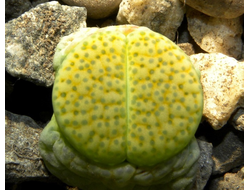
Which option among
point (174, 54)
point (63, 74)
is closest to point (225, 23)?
point (174, 54)

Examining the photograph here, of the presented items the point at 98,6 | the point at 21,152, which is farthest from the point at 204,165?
the point at 98,6

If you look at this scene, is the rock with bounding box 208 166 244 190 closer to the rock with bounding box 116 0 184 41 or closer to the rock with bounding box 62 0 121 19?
the rock with bounding box 116 0 184 41

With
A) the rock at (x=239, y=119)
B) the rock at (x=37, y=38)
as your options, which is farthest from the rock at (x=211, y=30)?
the rock at (x=37, y=38)

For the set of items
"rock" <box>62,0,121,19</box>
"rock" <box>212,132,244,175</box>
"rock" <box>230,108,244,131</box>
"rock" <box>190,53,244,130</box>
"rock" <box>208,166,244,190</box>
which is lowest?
"rock" <box>208,166,244,190</box>

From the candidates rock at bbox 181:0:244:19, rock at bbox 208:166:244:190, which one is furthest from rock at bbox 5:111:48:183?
rock at bbox 181:0:244:19

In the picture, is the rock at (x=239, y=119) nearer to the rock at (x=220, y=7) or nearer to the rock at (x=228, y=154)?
the rock at (x=228, y=154)

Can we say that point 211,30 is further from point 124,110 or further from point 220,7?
point 124,110

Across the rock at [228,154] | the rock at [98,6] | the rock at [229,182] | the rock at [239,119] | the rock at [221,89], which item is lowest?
the rock at [229,182]
